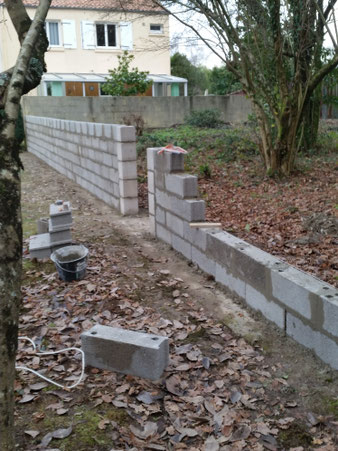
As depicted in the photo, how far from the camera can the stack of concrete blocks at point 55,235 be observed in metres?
6.71

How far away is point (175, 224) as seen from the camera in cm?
680

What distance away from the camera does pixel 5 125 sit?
223cm

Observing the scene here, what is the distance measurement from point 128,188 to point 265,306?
4.93m

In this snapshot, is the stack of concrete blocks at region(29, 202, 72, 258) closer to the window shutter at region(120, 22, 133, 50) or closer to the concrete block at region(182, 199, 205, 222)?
the concrete block at region(182, 199, 205, 222)

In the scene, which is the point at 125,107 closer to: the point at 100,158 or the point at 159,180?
the point at 100,158

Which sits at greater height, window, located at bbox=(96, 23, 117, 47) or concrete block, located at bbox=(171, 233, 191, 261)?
window, located at bbox=(96, 23, 117, 47)

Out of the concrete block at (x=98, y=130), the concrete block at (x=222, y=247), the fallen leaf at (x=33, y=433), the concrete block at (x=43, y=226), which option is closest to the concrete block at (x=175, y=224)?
the concrete block at (x=222, y=247)

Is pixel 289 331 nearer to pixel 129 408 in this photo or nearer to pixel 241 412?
pixel 241 412

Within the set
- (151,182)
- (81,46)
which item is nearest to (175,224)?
(151,182)

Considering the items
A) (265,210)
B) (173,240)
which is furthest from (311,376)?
(265,210)

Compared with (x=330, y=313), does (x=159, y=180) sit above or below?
above

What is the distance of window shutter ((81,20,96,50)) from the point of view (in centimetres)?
2762

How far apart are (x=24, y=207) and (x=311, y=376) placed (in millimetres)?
8225

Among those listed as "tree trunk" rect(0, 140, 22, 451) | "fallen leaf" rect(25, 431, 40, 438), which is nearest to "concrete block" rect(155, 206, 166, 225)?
"fallen leaf" rect(25, 431, 40, 438)
